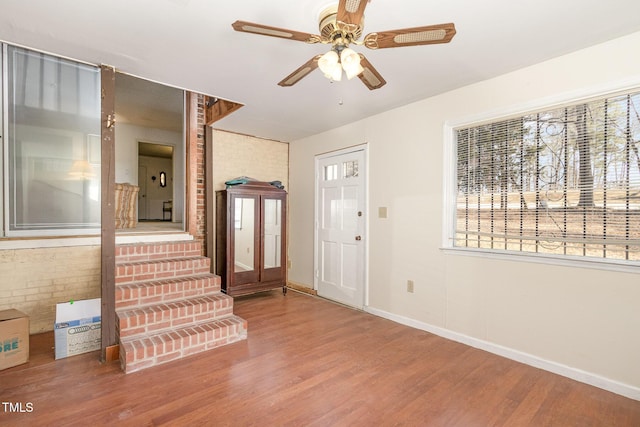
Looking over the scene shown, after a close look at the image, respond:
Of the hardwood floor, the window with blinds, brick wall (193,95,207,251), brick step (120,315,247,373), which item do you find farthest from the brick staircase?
the window with blinds

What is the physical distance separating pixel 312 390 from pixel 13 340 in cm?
237

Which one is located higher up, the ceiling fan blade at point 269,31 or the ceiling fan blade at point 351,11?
the ceiling fan blade at point 351,11

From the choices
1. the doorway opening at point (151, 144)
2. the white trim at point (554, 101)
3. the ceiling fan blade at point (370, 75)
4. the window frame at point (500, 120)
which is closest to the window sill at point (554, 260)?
Result: the window frame at point (500, 120)

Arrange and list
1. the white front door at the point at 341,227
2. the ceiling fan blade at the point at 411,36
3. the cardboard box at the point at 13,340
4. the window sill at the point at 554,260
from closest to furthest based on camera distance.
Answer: the ceiling fan blade at the point at 411,36 → the window sill at the point at 554,260 → the cardboard box at the point at 13,340 → the white front door at the point at 341,227

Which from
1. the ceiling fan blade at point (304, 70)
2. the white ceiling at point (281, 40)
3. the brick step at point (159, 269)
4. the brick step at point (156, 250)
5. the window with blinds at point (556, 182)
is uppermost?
the white ceiling at point (281, 40)

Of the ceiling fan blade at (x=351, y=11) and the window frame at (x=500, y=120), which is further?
the window frame at (x=500, y=120)

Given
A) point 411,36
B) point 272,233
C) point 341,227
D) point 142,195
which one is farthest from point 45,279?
point 142,195

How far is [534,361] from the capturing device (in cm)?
250

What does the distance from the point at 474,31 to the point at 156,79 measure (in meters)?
2.70

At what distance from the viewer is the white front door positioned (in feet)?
13.1

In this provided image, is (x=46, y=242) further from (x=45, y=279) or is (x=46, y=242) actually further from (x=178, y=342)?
(x=178, y=342)

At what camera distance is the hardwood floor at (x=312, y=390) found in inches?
72.9

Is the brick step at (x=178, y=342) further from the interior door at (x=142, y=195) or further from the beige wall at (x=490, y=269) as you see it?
the interior door at (x=142, y=195)

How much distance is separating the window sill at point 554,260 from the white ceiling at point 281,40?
1.58m
